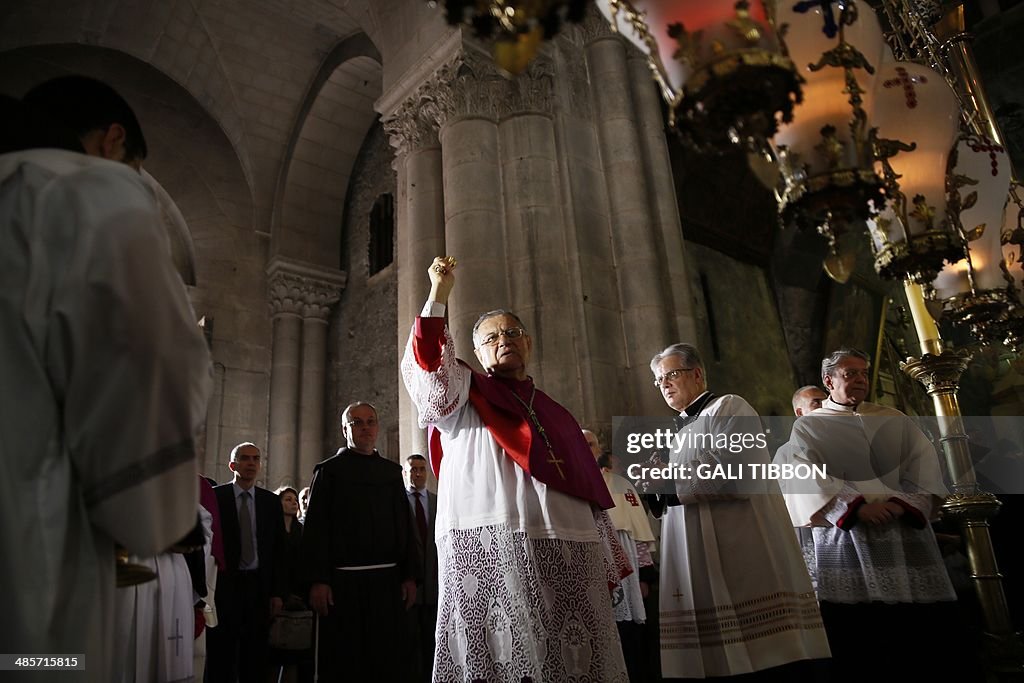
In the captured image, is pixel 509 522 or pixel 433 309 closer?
pixel 509 522

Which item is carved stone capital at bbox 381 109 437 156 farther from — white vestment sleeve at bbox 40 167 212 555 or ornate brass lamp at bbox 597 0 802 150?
white vestment sleeve at bbox 40 167 212 555

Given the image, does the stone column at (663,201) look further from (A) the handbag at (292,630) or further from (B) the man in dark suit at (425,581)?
(A) the handbag at (292,630)

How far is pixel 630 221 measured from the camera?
738cm

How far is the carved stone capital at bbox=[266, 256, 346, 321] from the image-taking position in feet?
43.1

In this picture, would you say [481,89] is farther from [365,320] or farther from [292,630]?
[365,320]

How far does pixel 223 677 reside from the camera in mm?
5113

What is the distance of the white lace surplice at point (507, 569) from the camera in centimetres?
251

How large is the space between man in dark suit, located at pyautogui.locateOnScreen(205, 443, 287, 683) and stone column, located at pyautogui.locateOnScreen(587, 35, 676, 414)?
129 inches

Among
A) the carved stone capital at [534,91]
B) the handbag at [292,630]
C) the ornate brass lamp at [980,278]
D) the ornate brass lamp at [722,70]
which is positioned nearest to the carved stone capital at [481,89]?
the carved stone capital at [534,91]

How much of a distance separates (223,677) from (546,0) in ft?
17.0

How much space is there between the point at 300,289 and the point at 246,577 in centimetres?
851

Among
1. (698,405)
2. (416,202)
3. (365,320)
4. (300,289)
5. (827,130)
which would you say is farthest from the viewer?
Result: (300,289)

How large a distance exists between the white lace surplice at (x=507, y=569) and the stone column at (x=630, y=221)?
3.91 metres

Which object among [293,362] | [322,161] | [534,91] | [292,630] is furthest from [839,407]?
[322,161]
